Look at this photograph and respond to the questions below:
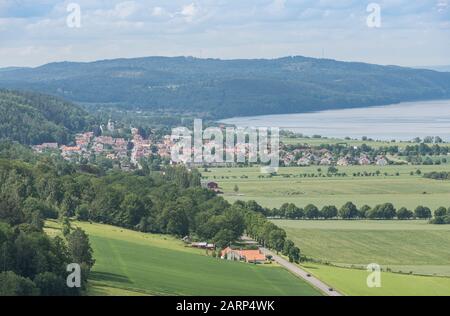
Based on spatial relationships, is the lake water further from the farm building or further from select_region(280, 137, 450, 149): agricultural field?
the farm building

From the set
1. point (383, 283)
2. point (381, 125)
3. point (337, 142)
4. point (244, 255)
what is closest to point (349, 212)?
point (244, 255)

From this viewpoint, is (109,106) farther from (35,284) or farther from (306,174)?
(35,284)

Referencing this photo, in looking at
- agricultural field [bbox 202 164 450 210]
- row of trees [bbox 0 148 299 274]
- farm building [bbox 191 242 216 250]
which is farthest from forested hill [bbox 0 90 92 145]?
farm building [bbox 191 242 216 250]

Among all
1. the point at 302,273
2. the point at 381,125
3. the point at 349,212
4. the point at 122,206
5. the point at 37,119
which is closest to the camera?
the point at 302,273

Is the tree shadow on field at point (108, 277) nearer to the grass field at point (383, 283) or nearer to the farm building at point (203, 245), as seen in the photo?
the grass field at point (383, 283)

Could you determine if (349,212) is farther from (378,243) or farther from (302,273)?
(302,273)

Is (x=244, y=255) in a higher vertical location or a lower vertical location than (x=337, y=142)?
lower
